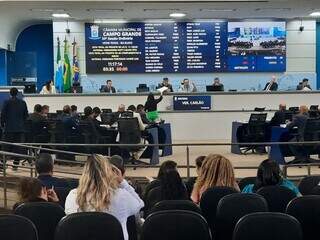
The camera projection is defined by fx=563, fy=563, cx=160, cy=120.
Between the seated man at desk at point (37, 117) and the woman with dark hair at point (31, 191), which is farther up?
the seated man at desk at point (37, 117)

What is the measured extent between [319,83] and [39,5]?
423 inches

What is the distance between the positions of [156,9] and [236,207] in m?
13.9

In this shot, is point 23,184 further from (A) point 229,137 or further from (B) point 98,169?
(A) point 229,137

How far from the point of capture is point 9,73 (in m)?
21.1

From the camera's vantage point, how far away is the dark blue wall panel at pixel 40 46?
21453 mm

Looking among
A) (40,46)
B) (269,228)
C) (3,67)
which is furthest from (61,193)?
(40,46)

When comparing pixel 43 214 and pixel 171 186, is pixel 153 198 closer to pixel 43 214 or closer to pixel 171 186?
pixel 171 186

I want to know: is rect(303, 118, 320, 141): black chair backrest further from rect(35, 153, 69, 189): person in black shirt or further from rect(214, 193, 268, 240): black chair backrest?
rect(214, 193, 268, 240): black chair backrest

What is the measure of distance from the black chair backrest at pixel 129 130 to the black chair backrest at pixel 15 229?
817 centimetres

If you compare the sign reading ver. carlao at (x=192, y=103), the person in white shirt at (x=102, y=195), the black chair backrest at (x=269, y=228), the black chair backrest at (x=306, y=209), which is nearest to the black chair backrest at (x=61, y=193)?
the person in white shirt at (x=102, y=195)

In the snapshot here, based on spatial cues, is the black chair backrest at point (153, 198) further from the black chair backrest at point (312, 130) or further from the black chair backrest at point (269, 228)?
the black chair backrest at point (312, 130)

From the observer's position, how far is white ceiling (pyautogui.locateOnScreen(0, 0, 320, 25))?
1554 cm

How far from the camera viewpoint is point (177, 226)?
3385 millimetres

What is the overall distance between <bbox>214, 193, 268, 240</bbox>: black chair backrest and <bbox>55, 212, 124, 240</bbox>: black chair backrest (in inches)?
39.9
